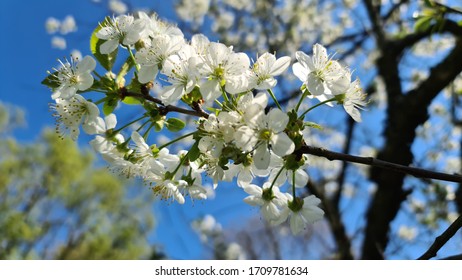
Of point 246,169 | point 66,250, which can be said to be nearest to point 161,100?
point 246,169

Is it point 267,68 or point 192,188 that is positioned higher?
point 267,68

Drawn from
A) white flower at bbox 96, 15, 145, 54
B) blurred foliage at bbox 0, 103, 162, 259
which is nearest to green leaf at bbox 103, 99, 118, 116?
white flower at bbox 96, 15, 145, 54

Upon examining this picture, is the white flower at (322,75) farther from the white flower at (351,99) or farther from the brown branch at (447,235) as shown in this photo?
the brown branch at (447,235)

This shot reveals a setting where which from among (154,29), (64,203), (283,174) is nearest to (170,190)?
(283,174)

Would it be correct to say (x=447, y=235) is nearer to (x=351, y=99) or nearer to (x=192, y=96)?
(x=351, y=99)

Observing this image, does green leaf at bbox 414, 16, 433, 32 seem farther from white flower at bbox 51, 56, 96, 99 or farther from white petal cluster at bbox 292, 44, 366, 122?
white flower at bbox 51, 56, 96, 99

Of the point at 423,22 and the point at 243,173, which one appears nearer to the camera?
the point at 243,173

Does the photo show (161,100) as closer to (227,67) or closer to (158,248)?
(227,67)
